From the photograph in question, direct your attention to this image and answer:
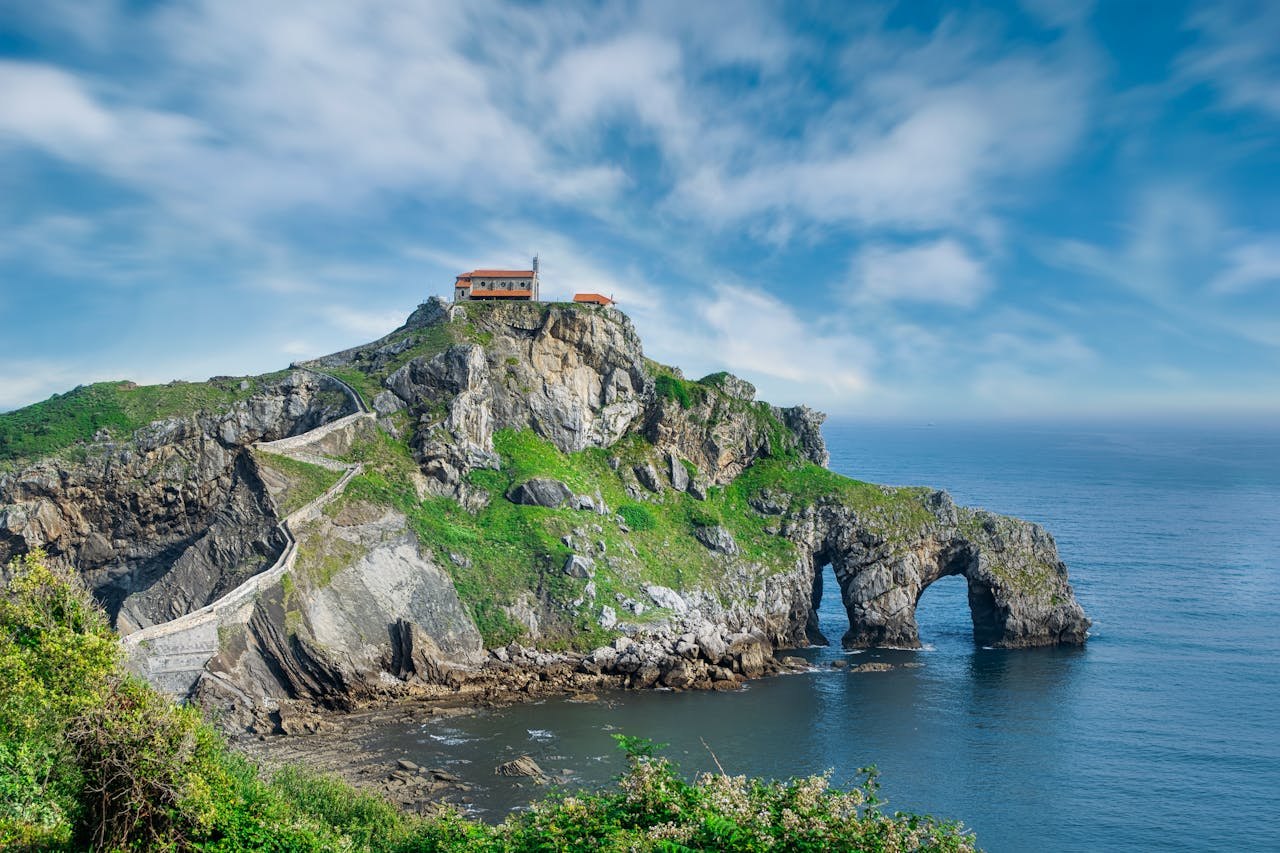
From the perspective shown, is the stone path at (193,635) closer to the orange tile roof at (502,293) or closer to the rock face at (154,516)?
the rock face at (154,516)

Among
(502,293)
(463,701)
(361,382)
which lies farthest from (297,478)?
(502,293)

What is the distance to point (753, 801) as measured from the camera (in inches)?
772

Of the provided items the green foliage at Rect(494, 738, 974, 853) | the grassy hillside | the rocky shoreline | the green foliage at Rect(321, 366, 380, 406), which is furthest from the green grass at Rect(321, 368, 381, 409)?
the green foliage at Rect(494, 738, 974, 853)

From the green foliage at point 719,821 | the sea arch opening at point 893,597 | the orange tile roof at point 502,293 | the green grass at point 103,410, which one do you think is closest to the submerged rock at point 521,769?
the green foliage at point 719,821

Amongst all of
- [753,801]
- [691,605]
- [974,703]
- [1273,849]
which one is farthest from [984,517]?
[753,801]

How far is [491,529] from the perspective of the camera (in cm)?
7044

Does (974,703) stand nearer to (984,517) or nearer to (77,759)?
(984,517)

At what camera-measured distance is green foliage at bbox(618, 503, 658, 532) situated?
76.8 meters

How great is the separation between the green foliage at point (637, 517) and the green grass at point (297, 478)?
25.8 metres

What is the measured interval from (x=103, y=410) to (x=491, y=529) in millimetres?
34344

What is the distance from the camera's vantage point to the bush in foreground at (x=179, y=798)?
18.2m

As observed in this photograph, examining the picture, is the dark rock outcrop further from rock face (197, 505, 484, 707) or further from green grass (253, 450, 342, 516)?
green grass (253, 450, 342, 516)

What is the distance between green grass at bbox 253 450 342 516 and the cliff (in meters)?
0.18

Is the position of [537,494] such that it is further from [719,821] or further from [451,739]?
[719,821]
